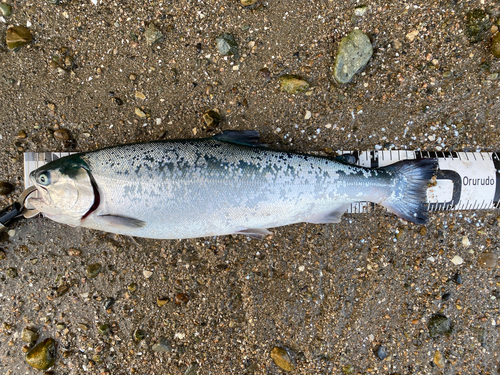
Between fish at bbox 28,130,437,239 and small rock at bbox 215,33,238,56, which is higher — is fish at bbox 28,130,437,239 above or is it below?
below

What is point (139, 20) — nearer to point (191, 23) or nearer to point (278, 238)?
point (191, 23)

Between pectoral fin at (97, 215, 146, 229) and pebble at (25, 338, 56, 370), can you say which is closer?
pectoral fin at (97, 215, 146, 229)

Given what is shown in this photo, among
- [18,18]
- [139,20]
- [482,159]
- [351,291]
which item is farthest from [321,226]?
[18,18]

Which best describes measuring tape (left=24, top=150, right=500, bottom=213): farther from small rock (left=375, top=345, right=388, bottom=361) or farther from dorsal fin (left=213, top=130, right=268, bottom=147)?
small rock (left=375, top=345, right=388, bottom=361)

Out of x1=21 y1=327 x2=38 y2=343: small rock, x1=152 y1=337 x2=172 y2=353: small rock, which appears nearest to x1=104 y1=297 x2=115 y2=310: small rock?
x1=152 y1=337 x2=172 y2=353: small rock

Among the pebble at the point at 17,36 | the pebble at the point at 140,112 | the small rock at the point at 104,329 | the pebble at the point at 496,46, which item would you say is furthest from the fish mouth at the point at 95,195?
the pebble at the point at 496,46

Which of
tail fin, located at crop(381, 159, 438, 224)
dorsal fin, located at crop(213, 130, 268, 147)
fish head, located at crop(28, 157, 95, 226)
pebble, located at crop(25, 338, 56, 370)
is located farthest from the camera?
pebble, located at crop(25, 338, 56, 370)
